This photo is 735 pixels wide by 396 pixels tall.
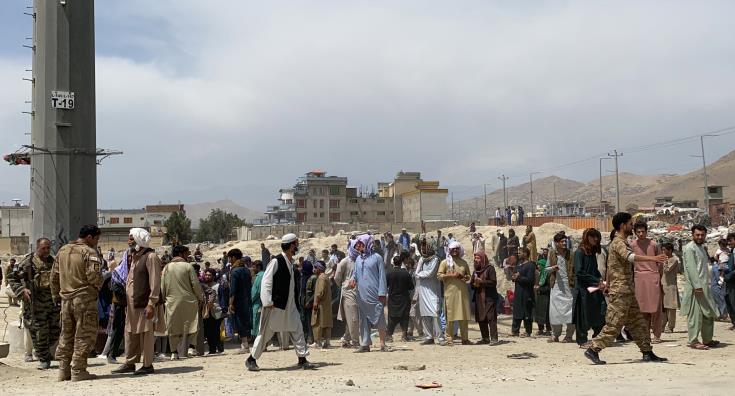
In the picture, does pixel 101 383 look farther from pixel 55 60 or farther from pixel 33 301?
pixel 55 60

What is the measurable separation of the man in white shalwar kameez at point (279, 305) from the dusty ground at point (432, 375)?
296 millimetres

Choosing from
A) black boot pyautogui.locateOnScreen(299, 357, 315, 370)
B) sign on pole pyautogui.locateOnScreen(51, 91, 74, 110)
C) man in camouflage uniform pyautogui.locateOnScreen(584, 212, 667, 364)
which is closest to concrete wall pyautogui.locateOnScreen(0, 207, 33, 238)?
sign on pole pyautogui.locateOnScreen(51, 91, 74, 110)

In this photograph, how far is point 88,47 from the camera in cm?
1430

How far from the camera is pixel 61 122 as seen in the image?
1369cm

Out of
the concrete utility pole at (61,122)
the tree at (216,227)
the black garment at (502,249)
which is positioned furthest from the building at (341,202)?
the concrete utility pole at (61,122)

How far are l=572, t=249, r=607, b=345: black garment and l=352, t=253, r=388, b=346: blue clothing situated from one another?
102 inches

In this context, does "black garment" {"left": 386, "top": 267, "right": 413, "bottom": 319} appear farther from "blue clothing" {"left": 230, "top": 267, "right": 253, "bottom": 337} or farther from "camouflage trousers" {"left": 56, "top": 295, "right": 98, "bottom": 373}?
"camouflage trousers" {"left": 56, "top": 295, "right": 98, "bottom": 373}

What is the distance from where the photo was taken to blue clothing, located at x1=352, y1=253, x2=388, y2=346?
10594mm

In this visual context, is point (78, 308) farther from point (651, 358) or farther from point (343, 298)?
point (651, 358)

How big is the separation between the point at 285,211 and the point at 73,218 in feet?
305

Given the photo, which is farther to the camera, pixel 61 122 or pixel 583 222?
pixel 583 222

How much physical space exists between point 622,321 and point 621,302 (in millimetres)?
207

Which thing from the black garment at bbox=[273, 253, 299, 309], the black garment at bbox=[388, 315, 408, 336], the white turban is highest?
the white turban

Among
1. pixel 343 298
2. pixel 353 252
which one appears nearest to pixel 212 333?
pixel 343 298
